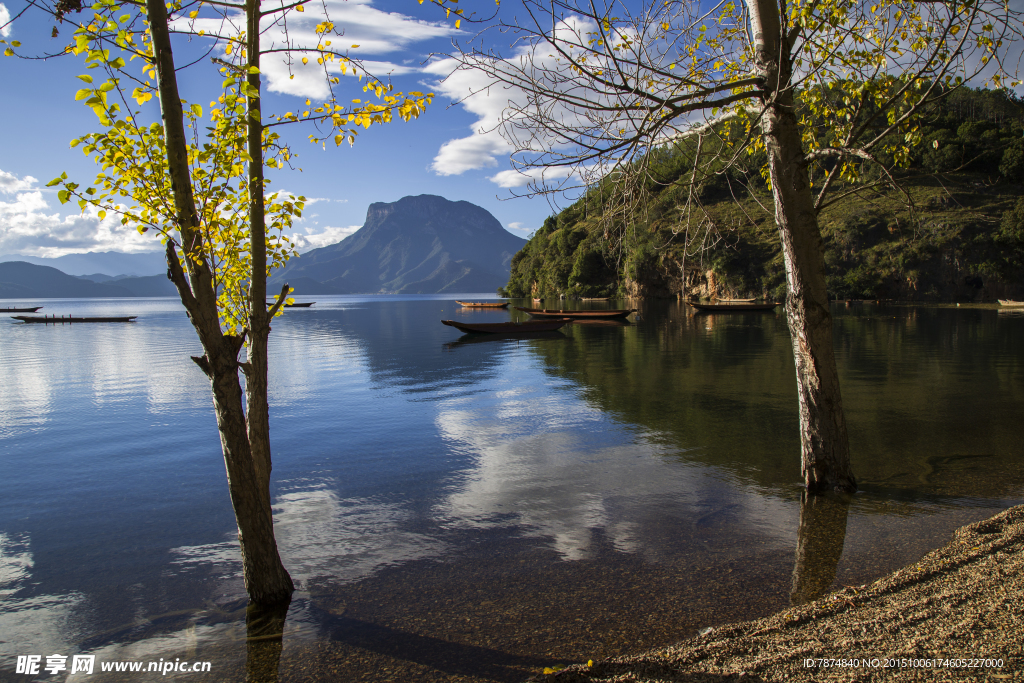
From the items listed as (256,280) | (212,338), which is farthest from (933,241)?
Answer: (212,338)

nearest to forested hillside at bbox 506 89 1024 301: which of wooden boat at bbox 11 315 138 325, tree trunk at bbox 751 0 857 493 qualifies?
tree trunk at bbox 751 0 857 493

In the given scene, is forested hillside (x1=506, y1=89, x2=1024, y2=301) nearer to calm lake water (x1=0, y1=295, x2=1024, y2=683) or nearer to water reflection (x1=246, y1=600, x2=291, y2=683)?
calm lake water (x1=0, y1=295, x2=1024, y2=683)

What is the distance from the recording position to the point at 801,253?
23.8 ft

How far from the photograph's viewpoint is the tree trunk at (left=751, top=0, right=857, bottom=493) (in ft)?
22.4

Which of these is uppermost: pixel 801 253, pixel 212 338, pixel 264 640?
pixel 801 253

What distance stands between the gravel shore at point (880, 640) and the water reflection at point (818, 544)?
1.54 ft

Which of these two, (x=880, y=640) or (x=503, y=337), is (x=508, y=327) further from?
(x=880, y=640)

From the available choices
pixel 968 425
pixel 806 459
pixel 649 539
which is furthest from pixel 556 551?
pixel 968 425

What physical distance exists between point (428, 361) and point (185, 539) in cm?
2055

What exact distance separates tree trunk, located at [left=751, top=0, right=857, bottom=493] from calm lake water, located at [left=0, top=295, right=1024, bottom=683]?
4.03ft

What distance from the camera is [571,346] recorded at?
Answer: 32250 millimetres

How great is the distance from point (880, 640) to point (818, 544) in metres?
2.91

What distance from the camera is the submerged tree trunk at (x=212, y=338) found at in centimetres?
425

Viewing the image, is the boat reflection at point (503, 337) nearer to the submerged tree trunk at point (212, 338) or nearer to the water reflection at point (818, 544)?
the water reflection at point (818, 544)
